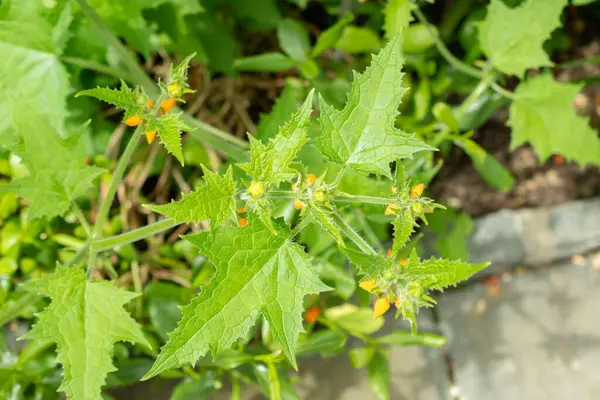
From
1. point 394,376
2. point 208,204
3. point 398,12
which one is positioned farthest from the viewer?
point 394,376

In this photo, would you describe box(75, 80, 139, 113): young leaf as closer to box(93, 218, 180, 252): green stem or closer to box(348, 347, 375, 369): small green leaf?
box(93, 218, 180, 252): green stem

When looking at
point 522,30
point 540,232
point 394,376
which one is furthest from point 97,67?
point 540,232

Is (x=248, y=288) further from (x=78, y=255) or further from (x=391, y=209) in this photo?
(x=78, y=255)

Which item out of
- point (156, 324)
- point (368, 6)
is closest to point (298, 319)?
point (156, 324)

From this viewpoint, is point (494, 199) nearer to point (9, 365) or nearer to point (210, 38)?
point (210, 38)

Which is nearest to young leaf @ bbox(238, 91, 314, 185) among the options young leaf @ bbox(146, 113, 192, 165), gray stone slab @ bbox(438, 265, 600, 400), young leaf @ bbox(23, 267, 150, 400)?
young leaf @ bbox(146, 113, 192, 165)

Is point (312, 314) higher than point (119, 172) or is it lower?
lower

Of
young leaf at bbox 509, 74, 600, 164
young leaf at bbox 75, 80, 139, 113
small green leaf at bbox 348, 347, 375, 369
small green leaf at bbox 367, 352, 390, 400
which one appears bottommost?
small green leaf at bbox 367, 352, 390, 400
